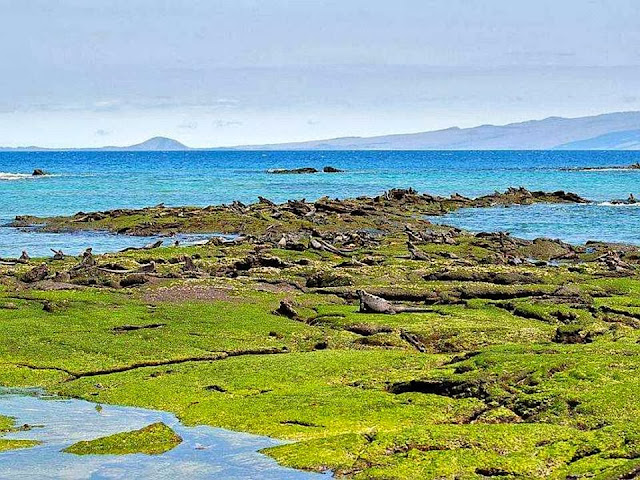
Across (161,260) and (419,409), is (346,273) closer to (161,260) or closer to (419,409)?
(161,260)

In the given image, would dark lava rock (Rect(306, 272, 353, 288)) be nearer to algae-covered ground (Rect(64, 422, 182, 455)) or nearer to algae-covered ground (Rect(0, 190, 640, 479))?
algae-covered ground (Rect(0, 190, 640, 479))

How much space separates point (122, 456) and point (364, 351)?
7939 mm

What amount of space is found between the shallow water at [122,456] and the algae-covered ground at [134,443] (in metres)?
0.16

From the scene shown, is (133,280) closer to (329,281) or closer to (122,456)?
(329,281)

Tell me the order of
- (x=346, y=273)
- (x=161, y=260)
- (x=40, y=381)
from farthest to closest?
1. (x=161, y=260)
2. (x=346, y=273)
3. (x=40, y=381)

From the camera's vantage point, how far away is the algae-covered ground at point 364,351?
14.3 m

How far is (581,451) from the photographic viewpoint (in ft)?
45.2

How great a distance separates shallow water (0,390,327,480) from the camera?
44.1 ft

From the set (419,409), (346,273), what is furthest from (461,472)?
(346,273)

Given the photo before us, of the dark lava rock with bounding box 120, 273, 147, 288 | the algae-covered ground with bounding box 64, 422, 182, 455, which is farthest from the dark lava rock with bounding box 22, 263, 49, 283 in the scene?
the algae-covered ground with bounding box 64, 422, 182, 455

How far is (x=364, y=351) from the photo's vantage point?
2116 cm

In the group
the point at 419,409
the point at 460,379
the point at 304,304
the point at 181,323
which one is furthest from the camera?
the point at 304,304

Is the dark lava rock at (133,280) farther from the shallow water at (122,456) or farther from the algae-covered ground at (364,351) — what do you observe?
the shallow water at (122,456)

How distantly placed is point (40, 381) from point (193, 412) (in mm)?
3992
